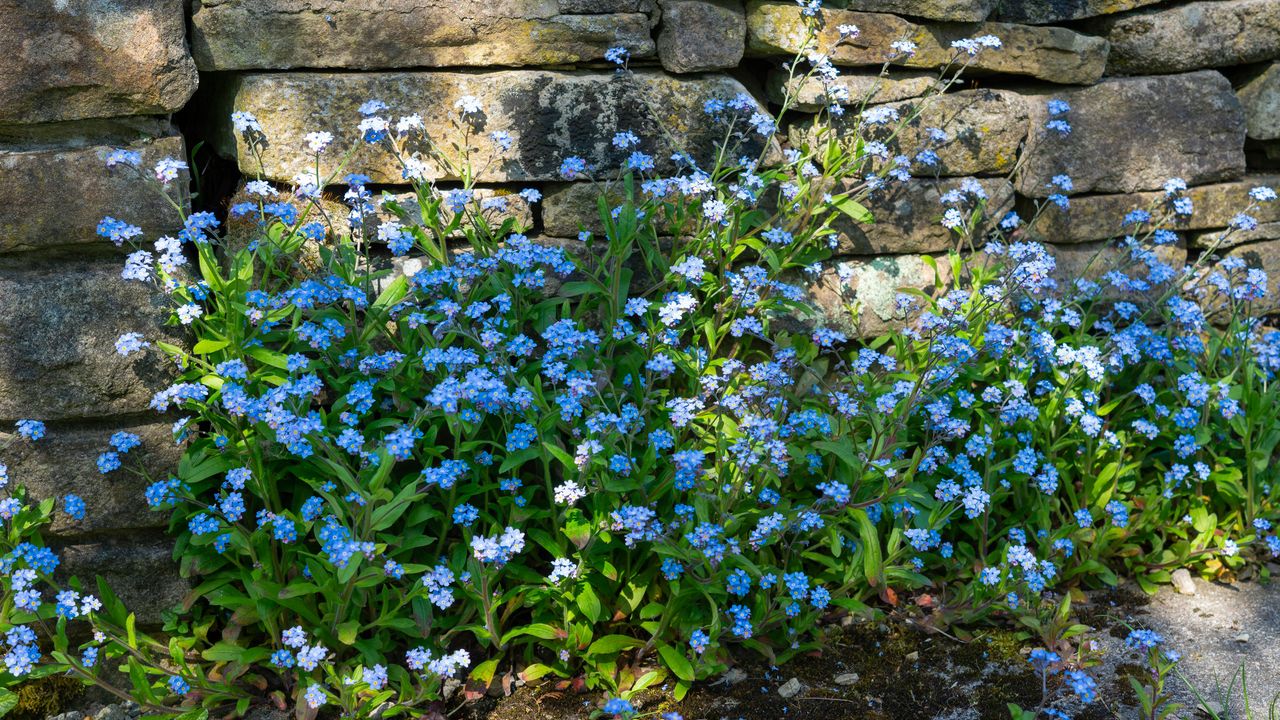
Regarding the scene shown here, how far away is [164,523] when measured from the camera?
3000 mm

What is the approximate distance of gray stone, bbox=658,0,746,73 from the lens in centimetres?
342

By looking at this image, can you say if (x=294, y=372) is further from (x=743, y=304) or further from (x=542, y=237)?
(x=743, y=304)

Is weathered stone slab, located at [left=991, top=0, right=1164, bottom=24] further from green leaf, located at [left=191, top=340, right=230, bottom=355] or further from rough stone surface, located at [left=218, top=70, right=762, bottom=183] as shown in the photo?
green leaf, located at [left=191, top=340, right=230, bottom=355]

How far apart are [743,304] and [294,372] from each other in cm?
142

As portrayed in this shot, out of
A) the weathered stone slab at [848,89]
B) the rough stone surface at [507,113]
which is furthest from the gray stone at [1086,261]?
the rough stone surface at [507,113]

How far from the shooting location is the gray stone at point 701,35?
3.42 meters

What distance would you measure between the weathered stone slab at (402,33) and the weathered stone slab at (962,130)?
2.75 ft

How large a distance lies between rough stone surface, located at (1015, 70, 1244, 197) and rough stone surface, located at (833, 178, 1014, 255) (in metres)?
0.33

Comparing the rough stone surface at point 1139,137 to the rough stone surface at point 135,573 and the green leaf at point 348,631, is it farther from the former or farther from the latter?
the rough stone surface at point 135,573

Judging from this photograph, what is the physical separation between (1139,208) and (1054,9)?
819 millimetres

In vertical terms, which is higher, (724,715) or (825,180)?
(825,180)

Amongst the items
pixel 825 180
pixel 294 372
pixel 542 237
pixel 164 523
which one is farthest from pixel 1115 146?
pixel 164 523

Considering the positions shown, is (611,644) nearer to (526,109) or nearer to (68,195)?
(526,109)

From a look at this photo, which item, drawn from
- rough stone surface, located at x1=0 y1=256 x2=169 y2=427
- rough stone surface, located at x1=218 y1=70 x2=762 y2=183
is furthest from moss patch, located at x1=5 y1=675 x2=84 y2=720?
rough stone surface, located at x1=218 y1=70 x2=762 y2=183
